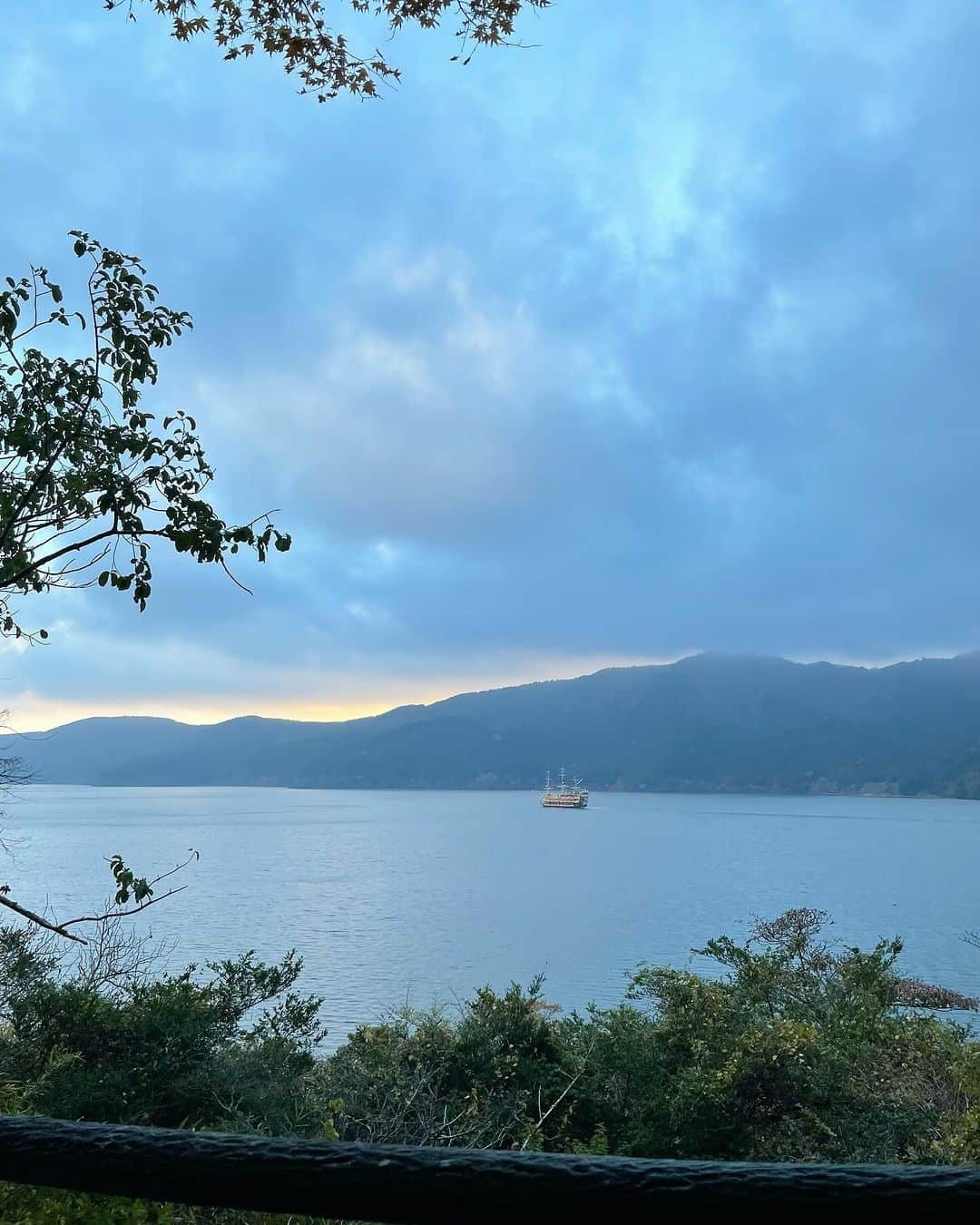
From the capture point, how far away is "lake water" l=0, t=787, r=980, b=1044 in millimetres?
33062

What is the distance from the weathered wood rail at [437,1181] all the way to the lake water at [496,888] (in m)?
6.37

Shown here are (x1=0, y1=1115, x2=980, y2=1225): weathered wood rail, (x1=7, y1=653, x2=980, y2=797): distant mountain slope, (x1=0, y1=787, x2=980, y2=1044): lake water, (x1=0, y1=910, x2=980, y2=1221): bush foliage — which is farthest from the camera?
(x1=7, y1=653, x2=980, y2=797): distant mountain slope

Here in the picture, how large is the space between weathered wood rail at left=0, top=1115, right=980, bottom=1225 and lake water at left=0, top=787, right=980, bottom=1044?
6366 mm

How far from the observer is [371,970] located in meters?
31.3

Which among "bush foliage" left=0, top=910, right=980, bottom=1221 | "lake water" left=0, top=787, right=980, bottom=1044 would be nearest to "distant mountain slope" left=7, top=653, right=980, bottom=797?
"lake water" left=0, top=787, right=980, bottom=1044

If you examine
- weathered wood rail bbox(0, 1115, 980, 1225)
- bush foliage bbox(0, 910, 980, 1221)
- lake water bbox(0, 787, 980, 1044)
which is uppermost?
weathered wood rail bbox(0, 1115, 980, 1225)

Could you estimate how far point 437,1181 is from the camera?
718 mm

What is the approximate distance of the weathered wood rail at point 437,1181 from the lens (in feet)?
2.27

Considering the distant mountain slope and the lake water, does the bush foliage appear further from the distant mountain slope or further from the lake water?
the distant mountain slope

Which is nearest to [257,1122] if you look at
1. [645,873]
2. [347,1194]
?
[347,1194]

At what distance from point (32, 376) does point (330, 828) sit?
103 meters

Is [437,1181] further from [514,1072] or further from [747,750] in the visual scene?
[747,750]

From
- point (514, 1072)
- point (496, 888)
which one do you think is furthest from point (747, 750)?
point (514, 1072)

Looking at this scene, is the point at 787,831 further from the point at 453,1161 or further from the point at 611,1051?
the point at 453,1161
